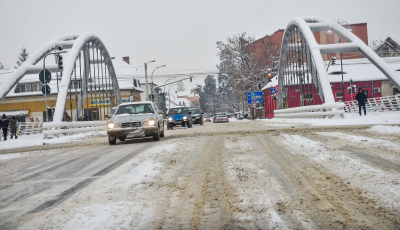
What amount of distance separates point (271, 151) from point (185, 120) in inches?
841

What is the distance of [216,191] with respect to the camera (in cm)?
555

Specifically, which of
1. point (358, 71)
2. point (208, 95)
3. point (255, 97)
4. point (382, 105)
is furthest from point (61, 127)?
point (208, 95)

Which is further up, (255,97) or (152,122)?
(255,97)

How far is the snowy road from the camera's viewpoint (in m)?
4.21

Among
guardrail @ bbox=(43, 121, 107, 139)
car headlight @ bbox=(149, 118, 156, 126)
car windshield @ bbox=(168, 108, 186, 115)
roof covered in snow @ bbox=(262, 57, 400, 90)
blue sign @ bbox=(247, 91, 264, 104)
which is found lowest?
guardrail @ bbox=(43, 121, 107, 139)

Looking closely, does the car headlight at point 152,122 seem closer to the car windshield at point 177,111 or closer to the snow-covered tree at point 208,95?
the car windshield at point 177,111

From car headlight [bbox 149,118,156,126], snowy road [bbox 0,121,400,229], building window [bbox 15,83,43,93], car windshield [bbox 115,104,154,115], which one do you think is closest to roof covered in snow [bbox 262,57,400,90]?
building window [bbox 15,83,43,93]

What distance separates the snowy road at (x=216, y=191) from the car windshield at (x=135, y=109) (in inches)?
280

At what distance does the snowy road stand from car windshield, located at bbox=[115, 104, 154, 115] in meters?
7.12

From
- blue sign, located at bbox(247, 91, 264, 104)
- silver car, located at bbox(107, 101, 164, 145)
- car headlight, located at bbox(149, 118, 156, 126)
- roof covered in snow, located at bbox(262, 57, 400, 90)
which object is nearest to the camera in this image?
silver car, located at bbox(107, 101, 164, 145)

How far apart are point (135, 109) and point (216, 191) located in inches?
445

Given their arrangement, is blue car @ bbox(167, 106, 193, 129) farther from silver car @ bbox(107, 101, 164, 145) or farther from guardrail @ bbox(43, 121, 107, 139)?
silver car @ bbox(107, 101, 164, 145)

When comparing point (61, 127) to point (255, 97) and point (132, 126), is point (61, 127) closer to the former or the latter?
point (132, 126)

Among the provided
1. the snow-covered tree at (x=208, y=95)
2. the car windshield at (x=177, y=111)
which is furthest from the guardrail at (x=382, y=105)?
the snow-covered tree at (x=208, y=95)
